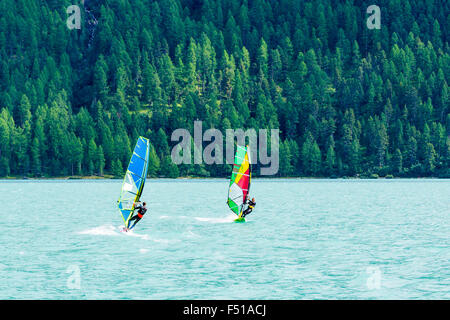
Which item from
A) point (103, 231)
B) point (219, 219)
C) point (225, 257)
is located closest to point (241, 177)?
point (219, 219)

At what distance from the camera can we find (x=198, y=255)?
167 ft

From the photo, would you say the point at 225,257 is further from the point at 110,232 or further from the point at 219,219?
the point at 219,219

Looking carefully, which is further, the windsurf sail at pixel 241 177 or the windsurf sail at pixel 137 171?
the windsurf sail at pixel 241 177

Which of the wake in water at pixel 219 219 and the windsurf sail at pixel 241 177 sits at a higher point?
the windsurf sail at pixel 241 177

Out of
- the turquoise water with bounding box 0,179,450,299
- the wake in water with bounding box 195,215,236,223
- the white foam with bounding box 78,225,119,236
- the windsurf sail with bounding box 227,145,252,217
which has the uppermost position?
the windsurf sail with bounding box 227,145,252,217

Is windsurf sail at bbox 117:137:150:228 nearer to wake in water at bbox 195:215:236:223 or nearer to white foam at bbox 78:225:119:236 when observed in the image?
white foam at bbox 78:225:119:236

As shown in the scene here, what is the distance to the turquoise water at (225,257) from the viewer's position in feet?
126

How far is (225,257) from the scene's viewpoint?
49.9 metres

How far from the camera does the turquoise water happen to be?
3834cm

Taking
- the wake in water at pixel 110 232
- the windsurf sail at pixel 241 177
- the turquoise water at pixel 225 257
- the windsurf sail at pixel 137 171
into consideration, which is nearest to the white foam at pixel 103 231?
the wake in water at pixel 110 232

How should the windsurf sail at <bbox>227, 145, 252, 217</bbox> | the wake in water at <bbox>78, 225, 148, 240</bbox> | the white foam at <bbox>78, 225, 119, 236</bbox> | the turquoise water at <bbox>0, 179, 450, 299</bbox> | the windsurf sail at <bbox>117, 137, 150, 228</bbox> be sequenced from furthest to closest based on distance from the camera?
the windsurf sail at <bbox>227, 145, 252, 217</bbox>, the white foam at <bbox>78, 225, 119, 236</bbox>, the wake in water at <bbox>78, 225, 148, 240</bbox>, the windsurf sail at <bbox>117, 137, 150, 228</bbox>, the turquoise water at <bbox>0, 179, 450, 299</bbox>

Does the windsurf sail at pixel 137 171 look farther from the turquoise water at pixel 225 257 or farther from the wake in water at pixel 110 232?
the turquoise water at pixel 225 257

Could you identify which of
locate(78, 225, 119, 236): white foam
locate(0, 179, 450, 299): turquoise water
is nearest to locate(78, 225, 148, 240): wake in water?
locate(78, 225, 119, 236): white foam
